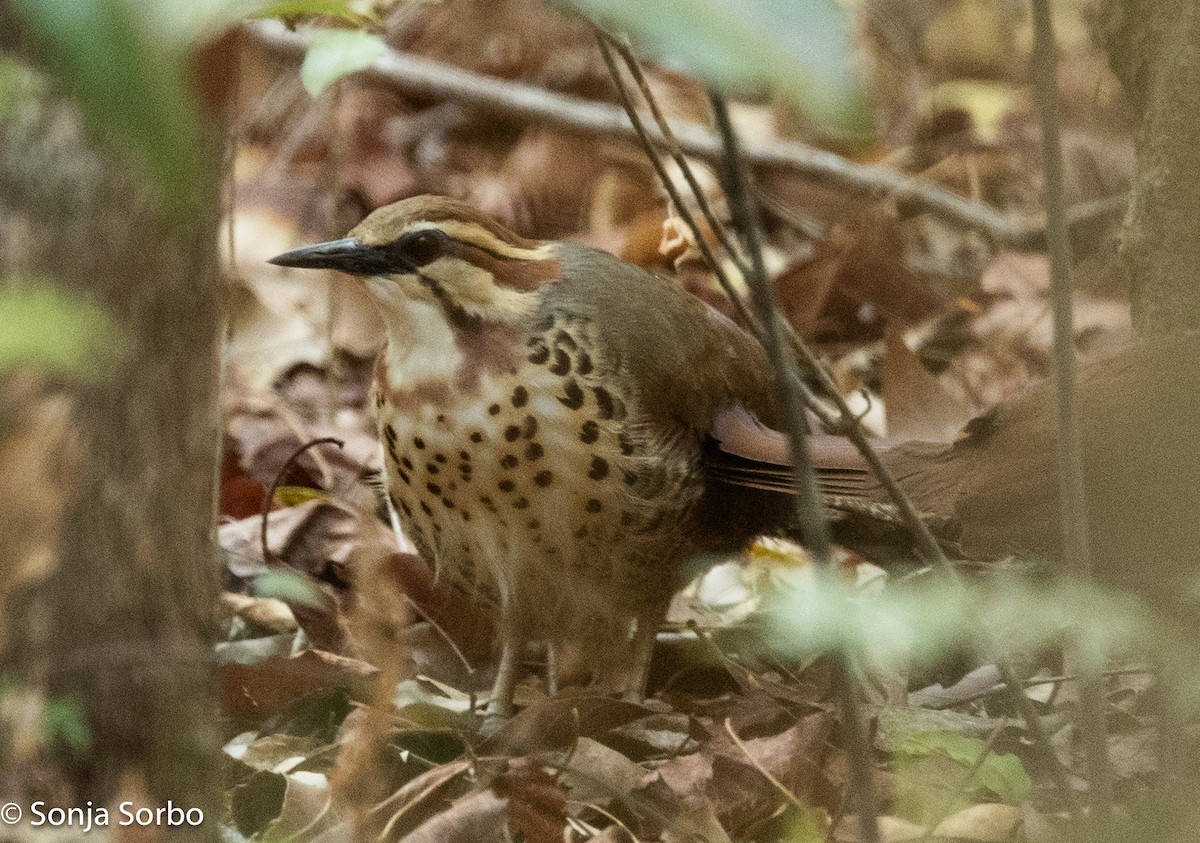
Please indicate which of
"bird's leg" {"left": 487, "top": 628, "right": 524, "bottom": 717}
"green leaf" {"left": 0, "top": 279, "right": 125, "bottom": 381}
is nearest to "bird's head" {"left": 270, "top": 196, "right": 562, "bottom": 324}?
"bird's leg" {"left": 487, "top": 628, "right": 524, "bottom": 717}

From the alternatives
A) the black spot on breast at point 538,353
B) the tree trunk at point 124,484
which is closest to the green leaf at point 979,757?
the black spot on breast at point 538,353

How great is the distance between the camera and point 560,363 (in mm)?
3123

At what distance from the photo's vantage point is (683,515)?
10.9 ft

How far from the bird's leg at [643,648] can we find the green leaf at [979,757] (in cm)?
79

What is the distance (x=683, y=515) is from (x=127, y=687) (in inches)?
60.2

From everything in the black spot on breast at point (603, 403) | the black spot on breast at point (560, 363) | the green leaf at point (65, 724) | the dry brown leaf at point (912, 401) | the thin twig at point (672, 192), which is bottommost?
the green leaf at point (65, 724)

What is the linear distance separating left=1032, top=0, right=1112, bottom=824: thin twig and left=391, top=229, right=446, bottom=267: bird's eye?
5.06ft

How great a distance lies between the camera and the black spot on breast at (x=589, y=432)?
10.2 ft

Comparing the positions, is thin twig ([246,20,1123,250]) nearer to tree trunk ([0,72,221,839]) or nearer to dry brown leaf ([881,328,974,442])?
dry brown leaf ([881,328,974,442])

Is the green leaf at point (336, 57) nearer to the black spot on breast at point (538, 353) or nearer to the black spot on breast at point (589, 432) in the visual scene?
Result: the black spot on breast at point (538, 353)

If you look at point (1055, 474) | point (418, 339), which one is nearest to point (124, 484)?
point (418, 339)

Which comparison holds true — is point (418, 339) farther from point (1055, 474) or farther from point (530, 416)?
point (1055, 474)

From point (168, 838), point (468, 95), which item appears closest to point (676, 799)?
point (168, 838)

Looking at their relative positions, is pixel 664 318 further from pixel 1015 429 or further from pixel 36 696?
pixel 36 696
